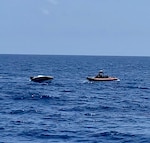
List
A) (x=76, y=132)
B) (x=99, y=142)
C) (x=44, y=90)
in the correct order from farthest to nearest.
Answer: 1. (x=44, y=90)
2. (x=76, y=132)
3. (x=99, y=142)

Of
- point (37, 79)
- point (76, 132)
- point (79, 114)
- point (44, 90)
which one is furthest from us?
point (37, 79)

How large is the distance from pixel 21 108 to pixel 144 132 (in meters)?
18.5

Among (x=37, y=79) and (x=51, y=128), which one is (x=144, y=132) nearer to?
(x=51, y=128)

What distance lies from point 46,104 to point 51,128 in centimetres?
1812

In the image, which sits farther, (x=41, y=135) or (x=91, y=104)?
(x=91, y=104)

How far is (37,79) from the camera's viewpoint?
3853 inches

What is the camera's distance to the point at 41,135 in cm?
4359

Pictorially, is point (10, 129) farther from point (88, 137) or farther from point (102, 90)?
point (102, 90)

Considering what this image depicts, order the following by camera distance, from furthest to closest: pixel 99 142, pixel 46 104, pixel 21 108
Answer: pixel 46 104 → pixel 21 108 → pixel 99 142

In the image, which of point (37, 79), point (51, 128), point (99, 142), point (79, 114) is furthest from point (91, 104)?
point (37, 79)

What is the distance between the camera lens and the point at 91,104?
213 ft

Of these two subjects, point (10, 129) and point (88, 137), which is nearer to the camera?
point (88, 137)

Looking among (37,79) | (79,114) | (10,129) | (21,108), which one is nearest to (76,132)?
(10,129)

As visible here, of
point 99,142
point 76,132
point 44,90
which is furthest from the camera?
point 44,90
